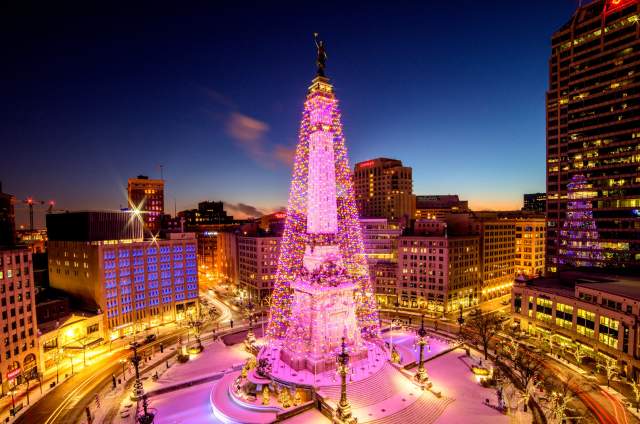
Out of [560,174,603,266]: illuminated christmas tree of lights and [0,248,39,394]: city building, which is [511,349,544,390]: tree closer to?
[560,174,603,266]: illuminated christmas tree of lights

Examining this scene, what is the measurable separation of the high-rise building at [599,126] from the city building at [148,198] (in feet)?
479

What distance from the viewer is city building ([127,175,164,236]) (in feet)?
480

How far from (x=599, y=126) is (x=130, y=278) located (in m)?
104

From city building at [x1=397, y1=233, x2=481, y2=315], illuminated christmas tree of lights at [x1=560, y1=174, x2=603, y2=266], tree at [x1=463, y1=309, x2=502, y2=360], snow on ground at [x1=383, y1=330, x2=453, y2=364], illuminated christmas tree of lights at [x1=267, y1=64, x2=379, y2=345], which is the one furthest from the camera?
city building at [x1=397, y1=233, x2=481, y2=315]

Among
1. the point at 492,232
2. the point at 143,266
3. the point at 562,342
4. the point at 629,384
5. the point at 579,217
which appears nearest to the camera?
the point at 629,384

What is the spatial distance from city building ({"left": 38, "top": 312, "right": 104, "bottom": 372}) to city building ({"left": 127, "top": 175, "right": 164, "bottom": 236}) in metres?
92.1

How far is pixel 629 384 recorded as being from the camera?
41.4 m

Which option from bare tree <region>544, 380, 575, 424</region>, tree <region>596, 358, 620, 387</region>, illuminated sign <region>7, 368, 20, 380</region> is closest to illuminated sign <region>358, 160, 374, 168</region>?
tree <region>596, 358, 620, 387</region>

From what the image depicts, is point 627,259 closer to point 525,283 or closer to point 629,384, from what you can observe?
point 525,283

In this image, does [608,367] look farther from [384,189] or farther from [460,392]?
[384,189]

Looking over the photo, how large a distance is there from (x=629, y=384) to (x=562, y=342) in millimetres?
12756

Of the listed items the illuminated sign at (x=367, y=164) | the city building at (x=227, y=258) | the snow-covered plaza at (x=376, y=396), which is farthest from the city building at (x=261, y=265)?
the illuminated sign at (x=367, y=164)

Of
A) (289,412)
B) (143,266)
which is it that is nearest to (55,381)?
(143,266)

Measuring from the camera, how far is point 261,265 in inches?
Result: 3433
